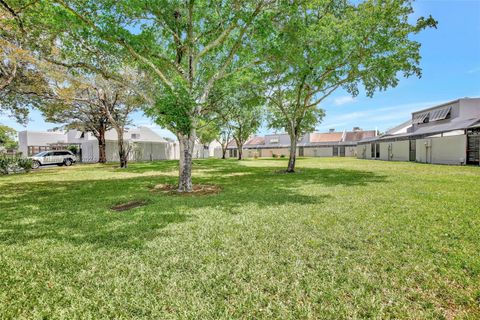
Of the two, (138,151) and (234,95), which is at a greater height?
(234,95)

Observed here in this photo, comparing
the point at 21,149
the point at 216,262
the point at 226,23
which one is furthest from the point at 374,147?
the point at 21,149

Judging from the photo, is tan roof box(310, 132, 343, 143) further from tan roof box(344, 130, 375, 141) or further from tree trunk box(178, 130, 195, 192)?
tree trunk box(178, 130, 195, 192)

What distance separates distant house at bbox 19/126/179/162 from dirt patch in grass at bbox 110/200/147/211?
29154mm

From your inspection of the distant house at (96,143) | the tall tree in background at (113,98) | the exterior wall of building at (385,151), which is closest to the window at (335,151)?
the exterior wall of building at (385,151)

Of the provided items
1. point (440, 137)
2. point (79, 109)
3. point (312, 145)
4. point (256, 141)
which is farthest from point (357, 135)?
point (79, 109)

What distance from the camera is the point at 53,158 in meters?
25.1

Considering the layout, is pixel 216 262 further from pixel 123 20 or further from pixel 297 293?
pixel 123 20

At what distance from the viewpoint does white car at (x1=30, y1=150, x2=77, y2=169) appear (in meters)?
23.7

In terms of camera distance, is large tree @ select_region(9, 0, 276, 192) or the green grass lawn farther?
large tree @ select_region(9, 0, 276, 192)

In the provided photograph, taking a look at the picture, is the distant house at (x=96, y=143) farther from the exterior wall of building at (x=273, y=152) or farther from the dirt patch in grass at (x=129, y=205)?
the dirt patch in grass at (x=129, y=205)

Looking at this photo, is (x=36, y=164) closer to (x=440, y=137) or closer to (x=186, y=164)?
(x=186, y=164)

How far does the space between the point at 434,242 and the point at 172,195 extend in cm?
728

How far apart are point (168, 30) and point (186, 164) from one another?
5.11 meters

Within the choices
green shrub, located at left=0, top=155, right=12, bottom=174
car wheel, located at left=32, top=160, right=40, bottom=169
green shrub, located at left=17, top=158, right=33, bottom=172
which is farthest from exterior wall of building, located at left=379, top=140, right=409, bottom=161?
car wheel, located at left=32, top=160, right=40, bottom=169
